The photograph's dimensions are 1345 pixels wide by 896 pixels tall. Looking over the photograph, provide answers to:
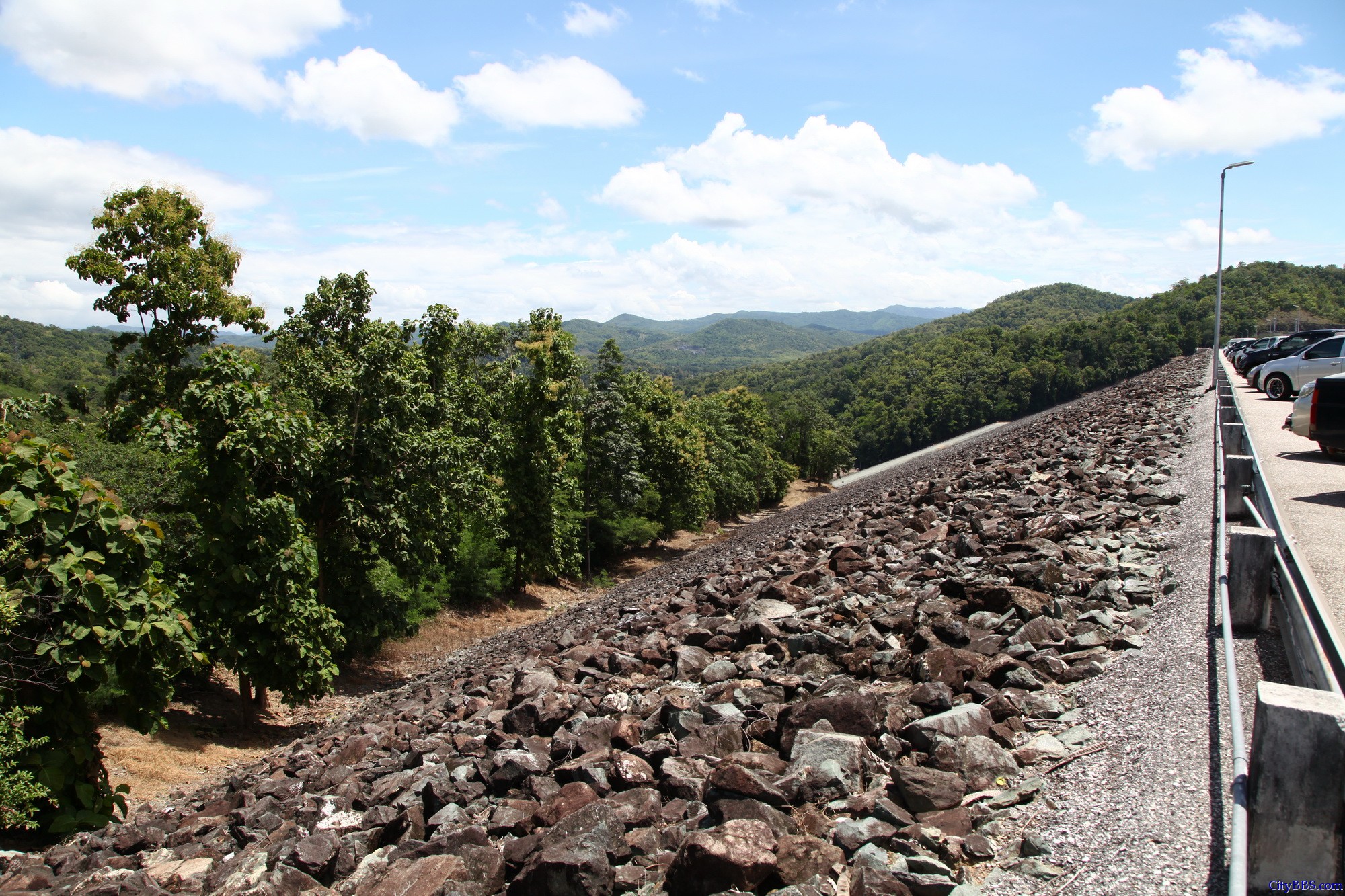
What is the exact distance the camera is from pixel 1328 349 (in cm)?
2236

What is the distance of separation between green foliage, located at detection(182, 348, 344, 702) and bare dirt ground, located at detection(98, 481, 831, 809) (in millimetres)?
1298

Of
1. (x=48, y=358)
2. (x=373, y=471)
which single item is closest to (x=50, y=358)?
(x=48, y=358)

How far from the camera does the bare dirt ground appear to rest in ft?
33.8

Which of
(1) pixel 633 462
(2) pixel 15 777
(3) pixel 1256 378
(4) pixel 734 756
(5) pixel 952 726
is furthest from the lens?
(1) pixel 633 462

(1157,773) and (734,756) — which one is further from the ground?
(1157,773)

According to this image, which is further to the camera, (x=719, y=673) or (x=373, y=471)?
(x=373, y=471)

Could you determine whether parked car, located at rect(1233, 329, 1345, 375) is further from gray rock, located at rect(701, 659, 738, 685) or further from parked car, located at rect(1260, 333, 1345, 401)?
gray rock, located at rect(701, 659, 738, 685)

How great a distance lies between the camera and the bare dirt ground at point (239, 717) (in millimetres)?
10312

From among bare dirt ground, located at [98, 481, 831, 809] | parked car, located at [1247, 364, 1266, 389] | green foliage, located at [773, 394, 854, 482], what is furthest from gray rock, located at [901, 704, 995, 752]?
green foliage, located at [773, 394, 854, 482]

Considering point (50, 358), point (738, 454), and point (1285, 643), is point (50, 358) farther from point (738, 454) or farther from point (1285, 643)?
point (1285, 643)

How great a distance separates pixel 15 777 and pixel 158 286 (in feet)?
48.2

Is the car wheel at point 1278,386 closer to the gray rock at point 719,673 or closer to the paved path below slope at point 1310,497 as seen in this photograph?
the paved path below slope at point 1310,497

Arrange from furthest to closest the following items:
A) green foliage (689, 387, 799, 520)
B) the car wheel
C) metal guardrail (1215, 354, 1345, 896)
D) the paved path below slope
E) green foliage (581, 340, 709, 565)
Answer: green foliage (689, 387, 799, 520)
green foliage (581, 340, 709, 565)
the car wheel
the paved path below slope
metal guardrail (1215, 354, 1345, 896)

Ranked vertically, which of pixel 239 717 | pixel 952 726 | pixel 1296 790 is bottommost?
pixel 239 717
